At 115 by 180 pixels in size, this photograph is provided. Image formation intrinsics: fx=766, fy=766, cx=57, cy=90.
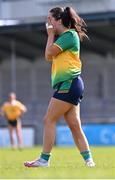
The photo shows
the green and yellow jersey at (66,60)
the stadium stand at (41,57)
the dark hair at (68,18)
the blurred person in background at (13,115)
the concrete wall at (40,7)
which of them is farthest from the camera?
the concrete wall at (40,7)

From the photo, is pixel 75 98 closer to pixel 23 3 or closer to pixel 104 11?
pixel 104 11

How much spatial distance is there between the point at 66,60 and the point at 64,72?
0.53 ft

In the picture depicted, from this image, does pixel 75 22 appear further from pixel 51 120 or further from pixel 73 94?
pixel 51 120

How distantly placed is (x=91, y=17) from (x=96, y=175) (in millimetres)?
Answer: 27929

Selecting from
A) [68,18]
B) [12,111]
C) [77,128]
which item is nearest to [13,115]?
[12,111]

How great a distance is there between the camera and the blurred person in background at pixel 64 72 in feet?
30.7

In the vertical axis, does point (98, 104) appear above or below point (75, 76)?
below

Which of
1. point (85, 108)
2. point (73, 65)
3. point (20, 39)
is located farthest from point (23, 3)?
point (73, 65)

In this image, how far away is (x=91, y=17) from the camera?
35.4 metres

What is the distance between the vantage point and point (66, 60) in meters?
9.40

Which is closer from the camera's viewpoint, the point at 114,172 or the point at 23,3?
the point at 114,172

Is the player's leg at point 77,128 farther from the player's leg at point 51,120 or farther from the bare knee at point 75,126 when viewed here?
the player's leg at point 51,120

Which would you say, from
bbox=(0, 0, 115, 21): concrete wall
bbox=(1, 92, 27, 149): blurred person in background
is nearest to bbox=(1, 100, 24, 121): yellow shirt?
bbox=(1, 92, 27, 149): blurred person in background

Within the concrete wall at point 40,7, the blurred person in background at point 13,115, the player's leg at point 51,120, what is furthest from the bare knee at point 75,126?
the concrete wall at point 40,7
